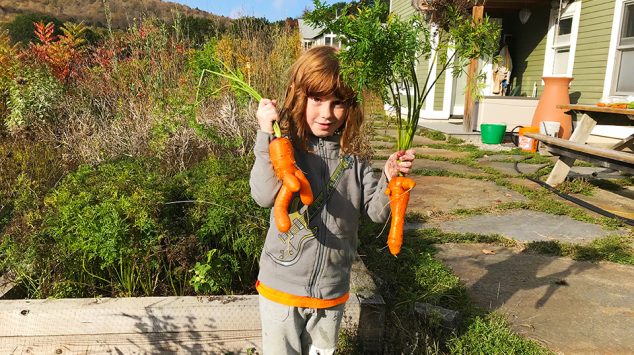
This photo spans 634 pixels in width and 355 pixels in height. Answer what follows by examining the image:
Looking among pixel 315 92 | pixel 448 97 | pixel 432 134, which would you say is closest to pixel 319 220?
pixel 315 92

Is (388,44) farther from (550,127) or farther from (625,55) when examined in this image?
(625,55)

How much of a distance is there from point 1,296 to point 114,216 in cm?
70

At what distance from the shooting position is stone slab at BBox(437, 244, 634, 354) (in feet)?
8.04

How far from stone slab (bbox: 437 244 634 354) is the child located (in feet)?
4.22

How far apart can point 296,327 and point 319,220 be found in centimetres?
40

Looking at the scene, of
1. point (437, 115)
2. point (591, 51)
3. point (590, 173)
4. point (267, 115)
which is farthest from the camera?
point (437, 115)

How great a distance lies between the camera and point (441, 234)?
3.88 meters

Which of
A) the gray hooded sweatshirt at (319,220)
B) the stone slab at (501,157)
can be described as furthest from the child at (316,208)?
the stone slab at (501,157)

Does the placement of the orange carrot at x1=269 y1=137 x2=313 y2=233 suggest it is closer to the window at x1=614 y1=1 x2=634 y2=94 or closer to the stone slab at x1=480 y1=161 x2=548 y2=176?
the stone slab at x1=480 y1=161 x2=548 y2=176

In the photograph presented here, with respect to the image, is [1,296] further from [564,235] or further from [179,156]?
[564,235]

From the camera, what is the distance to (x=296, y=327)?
1741 millimetres

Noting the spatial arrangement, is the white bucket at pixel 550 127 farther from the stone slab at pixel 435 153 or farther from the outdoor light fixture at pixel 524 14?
the outdoor light fixture at pixel 524 14

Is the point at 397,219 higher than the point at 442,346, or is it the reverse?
the point at 397,219

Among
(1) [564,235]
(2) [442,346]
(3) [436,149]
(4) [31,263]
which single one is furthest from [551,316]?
(3) [436,149]
